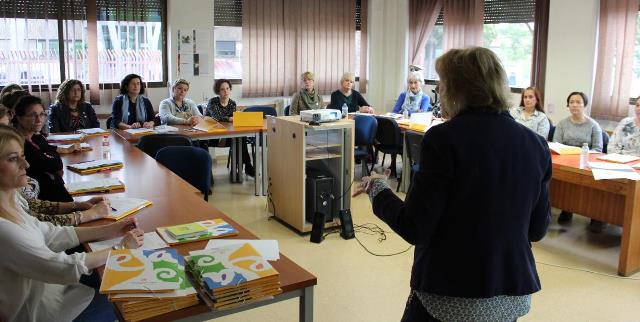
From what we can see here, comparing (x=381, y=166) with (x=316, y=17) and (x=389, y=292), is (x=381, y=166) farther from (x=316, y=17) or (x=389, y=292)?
(x=389, y=292)

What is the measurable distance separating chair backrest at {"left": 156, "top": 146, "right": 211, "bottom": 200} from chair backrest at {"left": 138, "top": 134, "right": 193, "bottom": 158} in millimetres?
751

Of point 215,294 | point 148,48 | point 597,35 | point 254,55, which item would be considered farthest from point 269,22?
point 215,294

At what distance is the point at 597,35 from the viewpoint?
20.1 ft

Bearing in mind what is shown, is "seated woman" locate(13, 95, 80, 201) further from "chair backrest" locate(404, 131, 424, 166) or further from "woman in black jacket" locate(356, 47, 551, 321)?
"chair backrest" locate(404, 131, 424, 166)

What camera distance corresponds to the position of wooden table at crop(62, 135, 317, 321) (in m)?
1.92

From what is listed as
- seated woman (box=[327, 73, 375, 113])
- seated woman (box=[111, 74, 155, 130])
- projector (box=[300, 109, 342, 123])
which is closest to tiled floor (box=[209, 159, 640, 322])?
projector (box=[300, 109, 342, 123])

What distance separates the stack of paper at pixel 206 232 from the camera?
229 cm

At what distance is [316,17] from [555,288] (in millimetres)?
5413

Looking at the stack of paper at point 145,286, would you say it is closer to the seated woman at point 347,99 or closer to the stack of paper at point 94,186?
the stack of paper at point 94,186

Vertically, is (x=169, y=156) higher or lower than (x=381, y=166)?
higher

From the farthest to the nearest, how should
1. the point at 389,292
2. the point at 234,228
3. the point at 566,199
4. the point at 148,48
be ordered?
1. the point at 148,48
2. the point at 566,199
3. the point at 389,292
4. the point at 234,228

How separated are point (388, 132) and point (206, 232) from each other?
14.0 ft

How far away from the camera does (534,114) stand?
18.6 feet

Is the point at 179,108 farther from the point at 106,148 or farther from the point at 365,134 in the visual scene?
the point at 365,134
